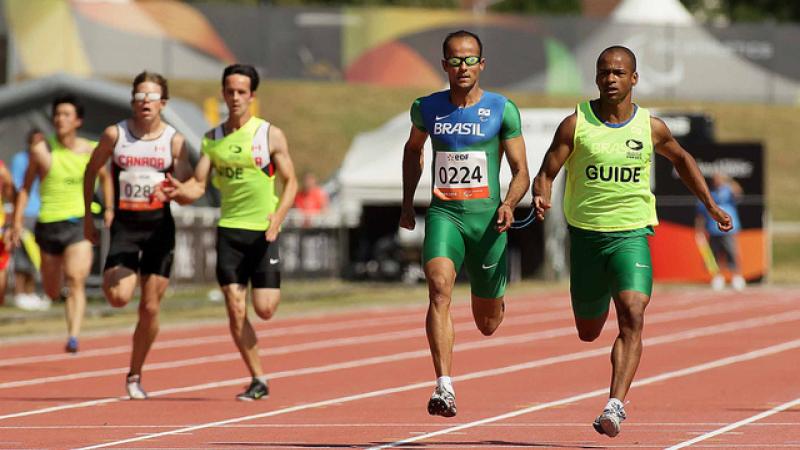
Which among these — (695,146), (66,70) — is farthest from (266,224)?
(66,70)

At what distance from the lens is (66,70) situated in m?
40.4

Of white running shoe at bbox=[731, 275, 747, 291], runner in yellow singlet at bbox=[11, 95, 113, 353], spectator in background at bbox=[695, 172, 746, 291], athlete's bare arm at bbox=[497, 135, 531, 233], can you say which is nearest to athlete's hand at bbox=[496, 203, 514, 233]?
athlete's bare arm at bbox=[497, 135, 531, 233]

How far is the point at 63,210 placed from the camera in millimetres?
16328

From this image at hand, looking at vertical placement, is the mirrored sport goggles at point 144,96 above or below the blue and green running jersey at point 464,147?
above

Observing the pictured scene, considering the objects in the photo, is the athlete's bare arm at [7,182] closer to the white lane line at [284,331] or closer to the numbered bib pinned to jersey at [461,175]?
the white lane line at [284,331]

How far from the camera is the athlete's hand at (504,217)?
10344 mm

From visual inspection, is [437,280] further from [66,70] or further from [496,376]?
[66,70]

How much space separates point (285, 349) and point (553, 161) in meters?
8.50

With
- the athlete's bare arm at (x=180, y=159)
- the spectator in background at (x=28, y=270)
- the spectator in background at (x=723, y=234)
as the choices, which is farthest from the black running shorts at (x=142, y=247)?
the spectator in background at (x=723, y=234)

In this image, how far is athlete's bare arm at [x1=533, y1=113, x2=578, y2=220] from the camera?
1012cm

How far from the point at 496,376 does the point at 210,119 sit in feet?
57.0

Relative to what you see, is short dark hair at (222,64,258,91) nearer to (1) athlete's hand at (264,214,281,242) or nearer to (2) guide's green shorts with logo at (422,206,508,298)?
(1) athlete's hand at (264,214,281,242)

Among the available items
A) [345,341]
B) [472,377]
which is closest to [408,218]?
[472,377]

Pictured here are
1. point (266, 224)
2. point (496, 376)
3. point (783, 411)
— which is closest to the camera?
point (783, 411)
